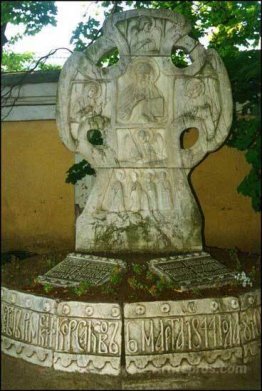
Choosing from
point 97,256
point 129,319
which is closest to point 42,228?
point 97,256

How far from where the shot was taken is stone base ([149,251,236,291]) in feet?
10.8

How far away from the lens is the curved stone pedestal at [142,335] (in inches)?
119

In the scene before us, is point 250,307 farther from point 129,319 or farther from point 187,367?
point 129,319

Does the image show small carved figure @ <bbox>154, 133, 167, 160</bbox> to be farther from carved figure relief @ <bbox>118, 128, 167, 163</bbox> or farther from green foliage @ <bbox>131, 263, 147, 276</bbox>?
green foliage @ <bbox>131, 263, 147, 276</bbox>

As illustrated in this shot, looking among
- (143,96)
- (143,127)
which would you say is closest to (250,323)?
(143,127)

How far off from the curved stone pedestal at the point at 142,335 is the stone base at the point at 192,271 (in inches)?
8.1

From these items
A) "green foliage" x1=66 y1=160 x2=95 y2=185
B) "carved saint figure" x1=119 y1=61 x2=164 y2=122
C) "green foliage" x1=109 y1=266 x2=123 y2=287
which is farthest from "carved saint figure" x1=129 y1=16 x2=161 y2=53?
"green foliage" x1=109 y1=266 x2=123 y2=287

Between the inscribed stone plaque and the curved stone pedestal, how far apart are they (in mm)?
269

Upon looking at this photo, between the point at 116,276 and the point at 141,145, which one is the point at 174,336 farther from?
the point at 141,145

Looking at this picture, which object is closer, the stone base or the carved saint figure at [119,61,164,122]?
the stone base

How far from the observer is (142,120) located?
3.96 m

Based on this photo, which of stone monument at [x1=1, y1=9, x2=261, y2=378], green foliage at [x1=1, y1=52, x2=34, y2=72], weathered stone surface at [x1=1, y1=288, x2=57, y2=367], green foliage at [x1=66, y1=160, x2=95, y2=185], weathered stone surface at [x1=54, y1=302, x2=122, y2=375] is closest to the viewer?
weathered stone surface at [x1=54, y1=302, x2=122, y2=375]

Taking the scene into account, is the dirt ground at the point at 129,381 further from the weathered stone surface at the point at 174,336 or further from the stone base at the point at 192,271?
the stone base at the point at 192,271

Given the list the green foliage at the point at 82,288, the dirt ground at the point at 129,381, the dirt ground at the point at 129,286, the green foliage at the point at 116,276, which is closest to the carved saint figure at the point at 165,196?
the dirt ground at the point at 129,286
